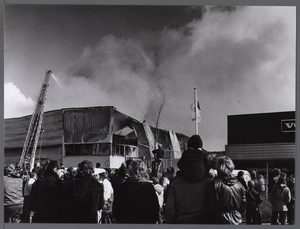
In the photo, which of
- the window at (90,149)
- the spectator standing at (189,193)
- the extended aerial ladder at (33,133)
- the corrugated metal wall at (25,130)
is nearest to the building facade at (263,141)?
the spectator standing at (189,193)

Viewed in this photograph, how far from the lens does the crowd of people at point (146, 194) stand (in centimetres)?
512

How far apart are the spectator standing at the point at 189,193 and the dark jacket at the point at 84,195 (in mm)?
1116

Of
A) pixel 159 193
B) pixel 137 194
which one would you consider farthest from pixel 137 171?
pixel 159 193

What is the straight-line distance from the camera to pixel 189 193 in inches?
200

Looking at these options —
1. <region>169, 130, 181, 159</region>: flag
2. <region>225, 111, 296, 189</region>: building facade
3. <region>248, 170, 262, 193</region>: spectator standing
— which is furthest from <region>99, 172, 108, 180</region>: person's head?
<region>248, 170, 262, 193</region>: spectator standing

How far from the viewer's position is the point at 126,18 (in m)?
6.74

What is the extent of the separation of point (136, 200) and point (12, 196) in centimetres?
271

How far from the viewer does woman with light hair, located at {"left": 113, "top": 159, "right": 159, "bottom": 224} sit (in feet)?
16.9

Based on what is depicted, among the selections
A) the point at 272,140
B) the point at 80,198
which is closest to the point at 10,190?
the point at 80,198

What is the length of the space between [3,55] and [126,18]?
92.4 inches

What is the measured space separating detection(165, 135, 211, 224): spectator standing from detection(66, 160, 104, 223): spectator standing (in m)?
1.12

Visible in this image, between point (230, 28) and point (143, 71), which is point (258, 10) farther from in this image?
point (143, 71)

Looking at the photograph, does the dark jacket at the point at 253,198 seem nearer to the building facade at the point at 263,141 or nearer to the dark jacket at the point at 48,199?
the building facade at the point at 263,141

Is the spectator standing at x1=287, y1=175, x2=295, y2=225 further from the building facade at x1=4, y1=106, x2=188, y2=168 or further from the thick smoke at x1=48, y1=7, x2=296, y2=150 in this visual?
the building facade at x1=4, y1=106, x2=188, y2=168
